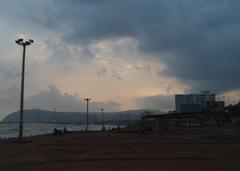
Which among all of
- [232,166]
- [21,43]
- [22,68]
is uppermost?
[21,43]

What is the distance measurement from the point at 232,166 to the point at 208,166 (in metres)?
1.10

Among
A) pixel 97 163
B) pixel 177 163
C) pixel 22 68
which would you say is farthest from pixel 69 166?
pixel 22 68

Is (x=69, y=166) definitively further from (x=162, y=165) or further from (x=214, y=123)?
(x=214, y=123)

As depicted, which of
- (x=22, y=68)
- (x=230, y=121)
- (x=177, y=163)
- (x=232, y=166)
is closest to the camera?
(x=232, y=166)

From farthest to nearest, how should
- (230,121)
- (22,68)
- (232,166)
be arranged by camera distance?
(230,121), (22,68), (232,166)

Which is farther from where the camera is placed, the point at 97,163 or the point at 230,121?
the point at 230,121

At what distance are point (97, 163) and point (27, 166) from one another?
11.3 ft

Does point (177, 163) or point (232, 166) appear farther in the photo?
point (177, 163)

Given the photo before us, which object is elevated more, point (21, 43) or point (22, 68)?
point (21, 43)

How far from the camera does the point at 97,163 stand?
2070 cm

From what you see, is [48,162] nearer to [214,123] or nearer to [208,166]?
[208,166]

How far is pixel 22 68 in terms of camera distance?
140ft

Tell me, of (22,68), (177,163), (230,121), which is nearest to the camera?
(177,163)

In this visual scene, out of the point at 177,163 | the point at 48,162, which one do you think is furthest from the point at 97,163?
the point at 177,163
